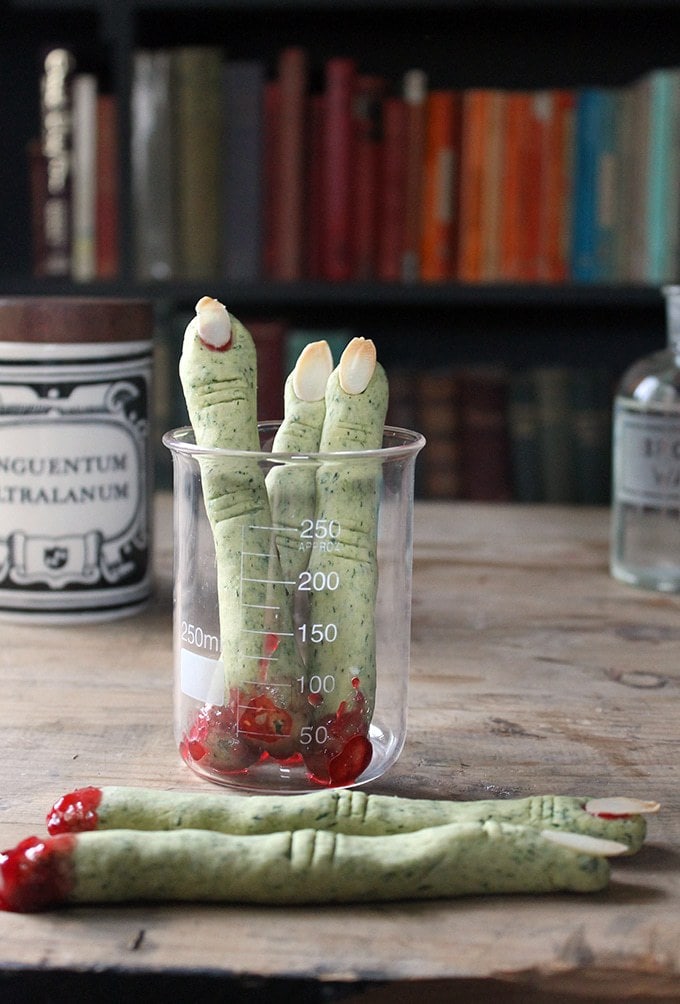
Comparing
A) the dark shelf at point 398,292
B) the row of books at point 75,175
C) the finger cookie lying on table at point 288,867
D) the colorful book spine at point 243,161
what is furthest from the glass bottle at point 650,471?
the row of books at point 75,175

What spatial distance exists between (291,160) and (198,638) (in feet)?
4.54

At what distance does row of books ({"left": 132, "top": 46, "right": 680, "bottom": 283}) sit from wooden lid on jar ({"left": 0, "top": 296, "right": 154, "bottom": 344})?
3.49 ft

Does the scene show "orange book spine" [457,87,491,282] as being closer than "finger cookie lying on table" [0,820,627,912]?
No

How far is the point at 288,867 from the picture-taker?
0.43 m

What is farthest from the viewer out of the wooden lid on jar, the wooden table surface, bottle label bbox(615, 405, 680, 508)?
bottle label bbox(615, 405, 680, 508)

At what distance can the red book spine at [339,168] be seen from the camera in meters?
1.79

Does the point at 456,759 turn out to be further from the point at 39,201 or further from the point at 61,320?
the point at 39,201

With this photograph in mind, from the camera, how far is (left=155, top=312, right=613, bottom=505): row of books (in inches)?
73.9

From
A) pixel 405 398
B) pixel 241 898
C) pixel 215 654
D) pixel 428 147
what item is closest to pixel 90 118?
pixel 428 147

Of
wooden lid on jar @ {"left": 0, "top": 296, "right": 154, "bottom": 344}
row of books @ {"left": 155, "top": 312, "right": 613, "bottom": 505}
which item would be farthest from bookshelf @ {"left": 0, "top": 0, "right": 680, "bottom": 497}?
wooden lid on jar @ {"left": 0, "top": 296, "right": 154, "bottom": 344}

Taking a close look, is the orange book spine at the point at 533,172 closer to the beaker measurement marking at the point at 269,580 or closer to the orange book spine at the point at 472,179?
the orange book spine at the point at 472,179

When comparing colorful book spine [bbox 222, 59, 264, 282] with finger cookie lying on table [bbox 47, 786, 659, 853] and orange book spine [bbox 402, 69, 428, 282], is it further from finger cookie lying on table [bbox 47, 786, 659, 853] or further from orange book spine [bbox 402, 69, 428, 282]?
finger cookie lying on table [bbox 47, 786, 659, 853]

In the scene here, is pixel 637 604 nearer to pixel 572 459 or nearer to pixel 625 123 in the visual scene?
pixel 572 459

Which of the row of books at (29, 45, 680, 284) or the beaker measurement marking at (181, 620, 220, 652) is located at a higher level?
the row of books at (29, 45, 680, 284)
